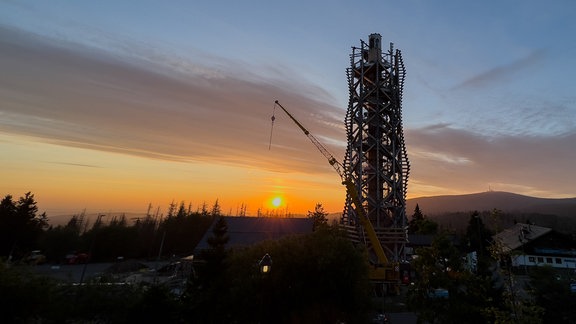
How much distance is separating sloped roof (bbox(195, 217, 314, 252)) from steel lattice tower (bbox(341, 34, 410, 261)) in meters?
9.90

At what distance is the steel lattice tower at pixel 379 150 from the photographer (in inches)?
2445

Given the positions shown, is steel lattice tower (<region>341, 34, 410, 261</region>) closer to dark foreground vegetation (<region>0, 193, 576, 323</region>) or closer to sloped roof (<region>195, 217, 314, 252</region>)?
sloped roof (<region>195, 217, 314, 252</region>)

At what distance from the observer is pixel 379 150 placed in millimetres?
64750

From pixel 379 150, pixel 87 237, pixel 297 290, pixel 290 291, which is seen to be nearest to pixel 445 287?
pixel 297 290

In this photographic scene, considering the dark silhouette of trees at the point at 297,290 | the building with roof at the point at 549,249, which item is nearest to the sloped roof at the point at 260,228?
the dark silhouette of trees at the point at 297,290

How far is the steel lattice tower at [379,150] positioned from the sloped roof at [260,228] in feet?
32.5

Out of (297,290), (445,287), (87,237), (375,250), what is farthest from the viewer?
(87,237)

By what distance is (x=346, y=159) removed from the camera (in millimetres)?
66250

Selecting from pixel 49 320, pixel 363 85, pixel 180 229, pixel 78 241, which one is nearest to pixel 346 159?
pixel 363 85

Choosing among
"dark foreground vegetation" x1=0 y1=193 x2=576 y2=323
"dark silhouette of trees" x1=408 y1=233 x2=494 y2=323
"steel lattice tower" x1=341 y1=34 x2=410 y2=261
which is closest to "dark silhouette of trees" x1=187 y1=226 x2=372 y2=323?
"dark foreground vegetation" x1=0 y1=193 x2=576 y2=323

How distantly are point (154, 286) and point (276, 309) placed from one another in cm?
926

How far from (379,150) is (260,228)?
29.4 metres

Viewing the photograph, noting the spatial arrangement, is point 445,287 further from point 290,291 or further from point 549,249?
point 549,249

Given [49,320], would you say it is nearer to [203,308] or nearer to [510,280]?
[203,308]
